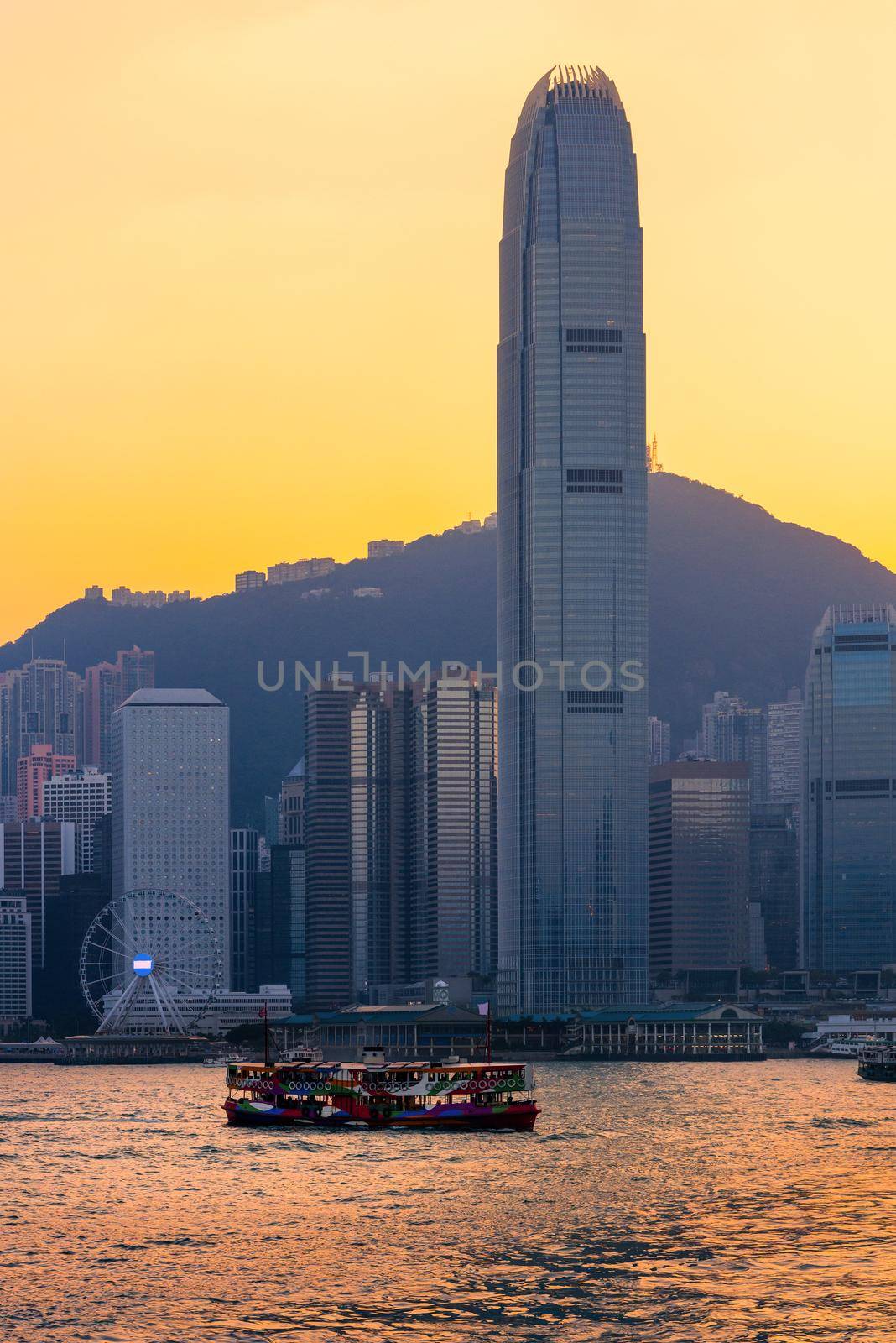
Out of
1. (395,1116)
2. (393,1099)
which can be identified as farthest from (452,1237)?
(395,1116)

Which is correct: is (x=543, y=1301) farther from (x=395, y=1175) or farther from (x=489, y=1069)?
(x=489, y=1069)

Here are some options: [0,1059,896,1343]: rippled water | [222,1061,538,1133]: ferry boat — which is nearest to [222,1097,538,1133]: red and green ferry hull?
[222,1061,538,1133]: ferry boat

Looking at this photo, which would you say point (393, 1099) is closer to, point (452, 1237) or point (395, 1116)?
point (395, 1116)

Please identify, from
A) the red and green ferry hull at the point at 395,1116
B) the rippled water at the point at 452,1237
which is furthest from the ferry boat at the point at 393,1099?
the rippled water at the point at 452,1237

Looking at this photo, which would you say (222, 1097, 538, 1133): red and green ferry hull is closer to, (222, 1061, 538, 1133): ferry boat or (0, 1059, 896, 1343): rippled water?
(222, 1061, 538, 1133): ferry boat

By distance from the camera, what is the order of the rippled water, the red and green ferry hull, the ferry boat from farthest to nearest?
the ferry boat → the red and green ferry hull → the rippled water
